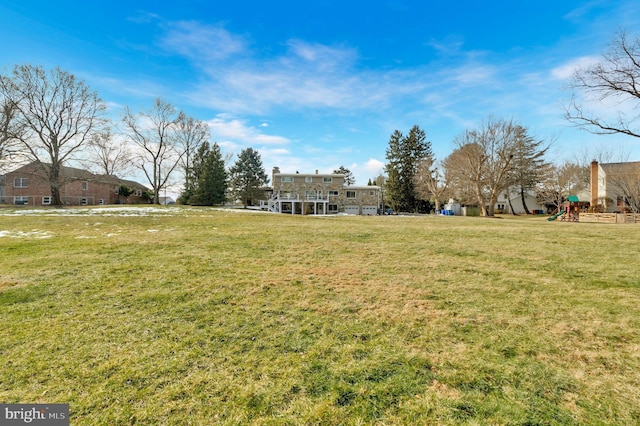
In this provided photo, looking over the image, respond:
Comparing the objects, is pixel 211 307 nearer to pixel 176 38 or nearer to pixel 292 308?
pixel 292 308

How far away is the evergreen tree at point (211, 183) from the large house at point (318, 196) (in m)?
7.57

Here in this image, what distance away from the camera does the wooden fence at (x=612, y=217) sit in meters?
22.5

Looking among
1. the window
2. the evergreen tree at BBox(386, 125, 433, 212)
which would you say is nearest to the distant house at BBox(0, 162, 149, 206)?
the window

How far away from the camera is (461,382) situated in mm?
2420

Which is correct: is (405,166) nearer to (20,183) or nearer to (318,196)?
(318,196)

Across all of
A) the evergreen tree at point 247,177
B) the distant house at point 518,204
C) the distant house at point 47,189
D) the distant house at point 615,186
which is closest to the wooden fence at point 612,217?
the distant house at point 615,186

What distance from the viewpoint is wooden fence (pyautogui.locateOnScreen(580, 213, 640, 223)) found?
22547 millimetres

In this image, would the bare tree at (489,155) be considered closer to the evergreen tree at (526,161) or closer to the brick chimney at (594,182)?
the evergreen tree at (526,161)

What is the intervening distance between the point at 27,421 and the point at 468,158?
37.9m

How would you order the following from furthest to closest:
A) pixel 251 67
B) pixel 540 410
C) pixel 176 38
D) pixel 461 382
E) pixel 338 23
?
1. pixel 251 67
2. pixel 338 23
3. pixel 176 38
4. pixel 461 382
5. pixel 540 410

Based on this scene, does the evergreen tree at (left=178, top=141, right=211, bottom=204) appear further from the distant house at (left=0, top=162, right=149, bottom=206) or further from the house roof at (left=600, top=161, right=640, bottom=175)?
the house roof at (left=600, top=161, right=640, bottom=175)

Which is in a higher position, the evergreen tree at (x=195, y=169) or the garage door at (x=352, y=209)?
the evergreen tree at (x=195, y=169)

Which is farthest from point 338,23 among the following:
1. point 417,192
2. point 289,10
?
point 417,192

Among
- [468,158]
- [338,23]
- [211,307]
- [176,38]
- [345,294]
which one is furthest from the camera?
[468,158]
